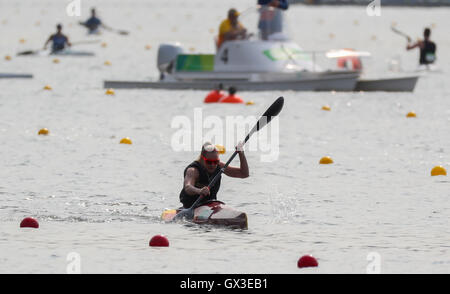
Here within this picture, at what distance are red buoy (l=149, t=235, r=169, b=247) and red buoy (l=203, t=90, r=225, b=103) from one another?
1377cm

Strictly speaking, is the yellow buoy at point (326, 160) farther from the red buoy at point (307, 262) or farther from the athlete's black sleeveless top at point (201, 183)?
the red buoy at point (307, 262)

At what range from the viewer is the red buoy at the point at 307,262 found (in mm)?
9289

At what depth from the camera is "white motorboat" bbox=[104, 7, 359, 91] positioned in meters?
25.2

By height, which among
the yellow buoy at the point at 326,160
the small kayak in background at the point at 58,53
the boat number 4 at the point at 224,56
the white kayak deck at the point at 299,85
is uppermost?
the small kayak in background at the point at 58,53

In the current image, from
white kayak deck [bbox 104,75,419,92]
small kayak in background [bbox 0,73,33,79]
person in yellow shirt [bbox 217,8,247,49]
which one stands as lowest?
white kayak deck [bbox 104,75,419,92]

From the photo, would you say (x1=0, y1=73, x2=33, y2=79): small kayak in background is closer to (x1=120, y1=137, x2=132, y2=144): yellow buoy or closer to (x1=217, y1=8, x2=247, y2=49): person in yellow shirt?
(x1=217, y1=8, x2=247, y2=49): person in yellow shirt

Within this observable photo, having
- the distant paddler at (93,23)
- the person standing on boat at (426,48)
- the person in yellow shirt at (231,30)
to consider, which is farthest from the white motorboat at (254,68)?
the distant paddler at (93,23)

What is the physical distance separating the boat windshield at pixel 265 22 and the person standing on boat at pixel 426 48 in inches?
276

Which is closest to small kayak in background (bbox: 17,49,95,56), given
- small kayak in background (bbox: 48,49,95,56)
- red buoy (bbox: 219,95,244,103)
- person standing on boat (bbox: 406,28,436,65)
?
small kayak in background (bbox: 48,49,95,56)

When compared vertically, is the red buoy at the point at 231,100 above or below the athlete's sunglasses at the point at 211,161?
above

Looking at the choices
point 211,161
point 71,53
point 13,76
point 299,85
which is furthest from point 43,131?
point 71,53

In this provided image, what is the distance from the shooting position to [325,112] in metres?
22.0

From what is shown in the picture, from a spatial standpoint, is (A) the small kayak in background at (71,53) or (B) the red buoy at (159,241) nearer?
(B) the red buoy at (159,241)
